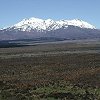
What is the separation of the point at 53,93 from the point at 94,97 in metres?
3.93

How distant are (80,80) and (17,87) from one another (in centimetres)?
821

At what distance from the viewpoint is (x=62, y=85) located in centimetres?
3322

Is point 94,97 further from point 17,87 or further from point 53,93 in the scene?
point 17,87

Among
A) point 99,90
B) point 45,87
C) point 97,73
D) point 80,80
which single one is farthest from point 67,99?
point 97,73

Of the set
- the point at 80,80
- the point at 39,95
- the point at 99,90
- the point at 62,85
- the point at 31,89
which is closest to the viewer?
the point at 39,95

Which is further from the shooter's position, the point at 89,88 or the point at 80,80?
the point at 80,80

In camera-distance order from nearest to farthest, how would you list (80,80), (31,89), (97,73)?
1. (31,89)
2. (80,80)
3. (97,73)

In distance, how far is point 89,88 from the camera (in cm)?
3072

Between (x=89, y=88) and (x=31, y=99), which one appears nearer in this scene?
(x=31, y=99)

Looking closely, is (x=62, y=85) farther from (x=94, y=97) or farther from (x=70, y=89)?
A: (x=94, y=97)

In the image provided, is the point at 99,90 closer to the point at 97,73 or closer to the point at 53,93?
the point at 53,93

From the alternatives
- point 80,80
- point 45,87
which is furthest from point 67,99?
point 80,80

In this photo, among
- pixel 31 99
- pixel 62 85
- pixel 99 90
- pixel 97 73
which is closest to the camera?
pixel 31 99

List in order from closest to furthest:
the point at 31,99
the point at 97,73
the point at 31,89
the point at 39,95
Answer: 1. the point at 31,99
2. the point at 39,95
3. the point at 31,89
4. the point at 97,73
